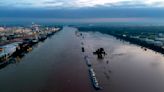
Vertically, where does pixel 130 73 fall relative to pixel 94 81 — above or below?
below

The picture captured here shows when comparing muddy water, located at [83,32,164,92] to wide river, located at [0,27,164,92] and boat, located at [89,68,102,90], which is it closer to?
wide river, located at [0,27,164,92]

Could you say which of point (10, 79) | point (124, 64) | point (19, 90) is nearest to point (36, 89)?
point (19, 90)

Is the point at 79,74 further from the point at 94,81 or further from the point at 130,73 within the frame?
the point at 130,73

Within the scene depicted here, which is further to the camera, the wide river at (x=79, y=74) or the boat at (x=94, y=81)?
the wide river at (x=79, y=74)

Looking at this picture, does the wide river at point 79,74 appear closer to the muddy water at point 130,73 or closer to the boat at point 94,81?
the muddy water at point 130,73

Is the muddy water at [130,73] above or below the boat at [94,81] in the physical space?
below

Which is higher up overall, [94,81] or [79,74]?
[94,81]

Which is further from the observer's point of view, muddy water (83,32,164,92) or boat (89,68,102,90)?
muddy water (83,32,164,92)

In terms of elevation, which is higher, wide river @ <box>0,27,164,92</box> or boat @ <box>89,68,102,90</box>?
boat @ <box>89,68,102,90</box>

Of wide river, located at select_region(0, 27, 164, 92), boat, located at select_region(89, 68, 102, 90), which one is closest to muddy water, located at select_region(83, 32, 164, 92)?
wide river, located at select_region(0, 27, 164, 92)

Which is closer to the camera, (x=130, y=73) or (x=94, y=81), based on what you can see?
(x=94, y=81)

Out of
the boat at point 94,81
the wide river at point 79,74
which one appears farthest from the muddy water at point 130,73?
the boat at point 94,81

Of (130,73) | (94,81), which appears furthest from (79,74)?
(130,73)
